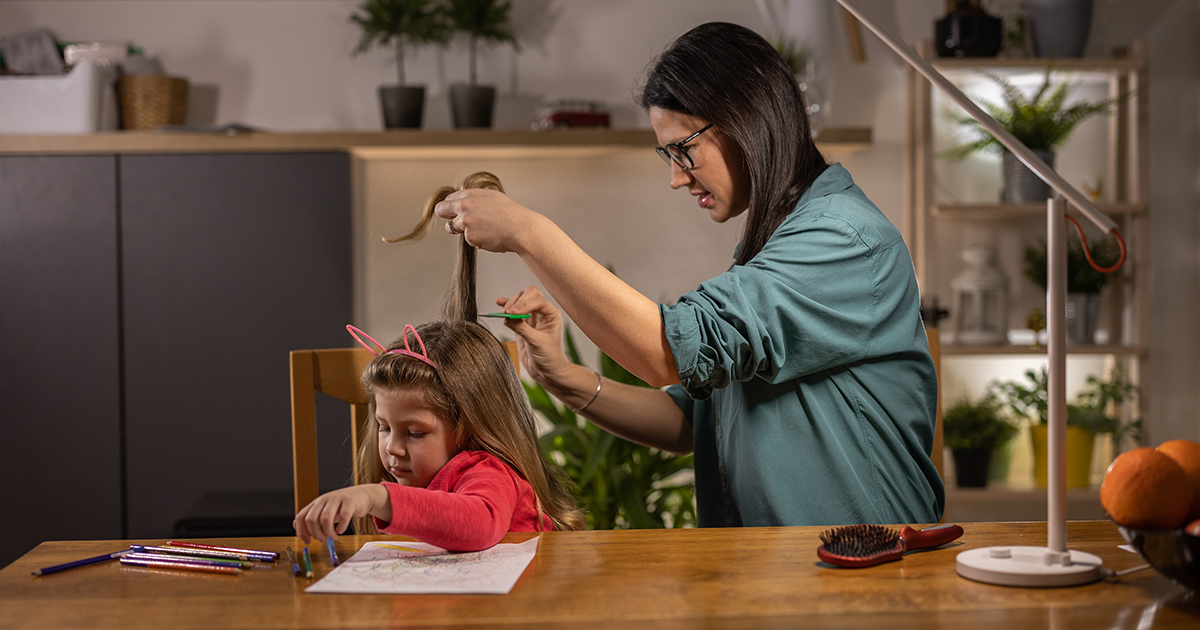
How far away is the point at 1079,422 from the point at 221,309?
2.71 m

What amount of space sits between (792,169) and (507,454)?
1.92 feet

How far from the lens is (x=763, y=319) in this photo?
1069 millimetres

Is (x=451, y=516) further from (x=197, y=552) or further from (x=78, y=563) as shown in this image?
(x=78, y=563)

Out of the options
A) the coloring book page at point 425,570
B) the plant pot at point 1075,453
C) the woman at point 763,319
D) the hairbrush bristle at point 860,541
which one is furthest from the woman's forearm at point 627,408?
the plant pot at point 1075,453

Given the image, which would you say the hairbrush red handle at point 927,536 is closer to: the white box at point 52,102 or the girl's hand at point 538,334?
the girl's hand at point 538,334

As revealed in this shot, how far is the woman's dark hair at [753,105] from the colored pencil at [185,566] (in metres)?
0.80

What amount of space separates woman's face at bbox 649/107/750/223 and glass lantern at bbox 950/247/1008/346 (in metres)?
1.83

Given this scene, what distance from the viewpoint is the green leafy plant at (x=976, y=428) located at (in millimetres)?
2787

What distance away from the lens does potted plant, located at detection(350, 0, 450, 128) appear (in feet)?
9.24

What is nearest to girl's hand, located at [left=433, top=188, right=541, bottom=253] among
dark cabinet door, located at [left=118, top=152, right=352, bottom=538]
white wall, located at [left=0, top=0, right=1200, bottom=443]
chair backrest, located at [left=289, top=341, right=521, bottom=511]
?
chair backrest, located at [left=289, top=341, right=521, bottom=511]

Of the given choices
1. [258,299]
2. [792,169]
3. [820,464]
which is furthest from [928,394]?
[258,299]

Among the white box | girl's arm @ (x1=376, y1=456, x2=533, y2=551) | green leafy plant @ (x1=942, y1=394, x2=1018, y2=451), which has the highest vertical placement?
the white box

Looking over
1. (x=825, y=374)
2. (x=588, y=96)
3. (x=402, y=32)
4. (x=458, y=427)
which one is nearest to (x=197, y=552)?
(x=458, y=427)

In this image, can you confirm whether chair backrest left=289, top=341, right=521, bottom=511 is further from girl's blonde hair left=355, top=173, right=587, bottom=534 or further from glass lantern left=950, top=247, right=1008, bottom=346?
glass lantern left=950, top=247, right=1008, bottom=346
